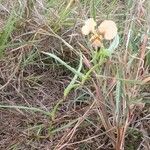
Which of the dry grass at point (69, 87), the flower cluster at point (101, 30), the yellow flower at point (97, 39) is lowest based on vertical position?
the dry grass at point (69, 87)

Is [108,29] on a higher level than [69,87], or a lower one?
higher

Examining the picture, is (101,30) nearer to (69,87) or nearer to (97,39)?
(97,39)

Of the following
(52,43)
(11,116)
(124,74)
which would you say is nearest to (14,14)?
(52,43)

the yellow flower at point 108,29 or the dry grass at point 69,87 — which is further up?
the yellow flower at point 108,29

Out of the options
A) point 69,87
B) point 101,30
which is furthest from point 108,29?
point 69,87

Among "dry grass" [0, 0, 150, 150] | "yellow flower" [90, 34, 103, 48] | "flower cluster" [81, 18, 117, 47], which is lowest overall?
"dry grass" [0, 0, 150, 150]
